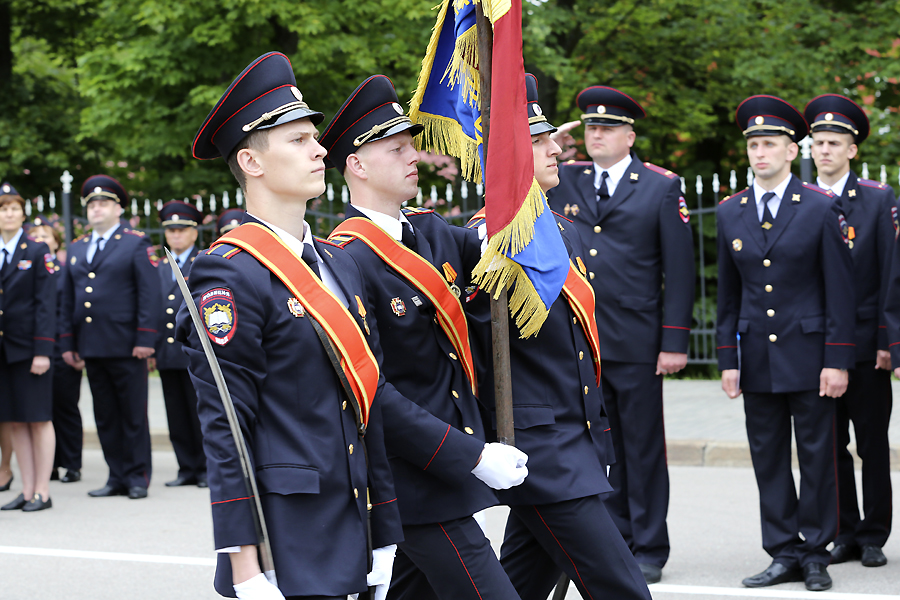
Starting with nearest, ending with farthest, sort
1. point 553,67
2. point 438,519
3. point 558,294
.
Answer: point 438,519 < point 558,294 < point 553,67

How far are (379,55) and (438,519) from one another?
12.7 meters

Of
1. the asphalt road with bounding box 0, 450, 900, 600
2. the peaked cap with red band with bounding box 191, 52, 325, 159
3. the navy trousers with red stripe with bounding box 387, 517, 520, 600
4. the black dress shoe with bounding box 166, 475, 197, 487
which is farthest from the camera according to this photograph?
the black dress shoe with bounding box 166, 475, 197, 487

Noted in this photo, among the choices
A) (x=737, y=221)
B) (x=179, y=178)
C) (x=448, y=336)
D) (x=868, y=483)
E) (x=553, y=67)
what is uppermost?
(x=553, y=67)

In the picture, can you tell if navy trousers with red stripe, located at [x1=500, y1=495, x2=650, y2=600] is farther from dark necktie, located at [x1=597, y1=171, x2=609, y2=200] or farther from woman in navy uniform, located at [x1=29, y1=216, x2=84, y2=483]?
woman in navy uniform, located at [x1=29, y1=216, x2=84, y2=483]

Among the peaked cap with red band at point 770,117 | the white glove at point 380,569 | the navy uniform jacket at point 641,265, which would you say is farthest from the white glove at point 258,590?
the peaked cap with red band at point 770,117

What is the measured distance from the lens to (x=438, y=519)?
3209 mm

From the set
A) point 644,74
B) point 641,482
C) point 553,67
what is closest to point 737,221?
point 641,482

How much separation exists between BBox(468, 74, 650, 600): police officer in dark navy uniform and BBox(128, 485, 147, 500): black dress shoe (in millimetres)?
4633

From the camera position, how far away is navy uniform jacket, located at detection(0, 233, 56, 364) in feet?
24.8

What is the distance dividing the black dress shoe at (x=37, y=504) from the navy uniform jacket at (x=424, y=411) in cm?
495

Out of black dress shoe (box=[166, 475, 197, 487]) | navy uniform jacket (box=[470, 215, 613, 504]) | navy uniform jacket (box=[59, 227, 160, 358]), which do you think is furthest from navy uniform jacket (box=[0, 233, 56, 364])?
navy uniform jacket (box=[470, 215, 613, 504])

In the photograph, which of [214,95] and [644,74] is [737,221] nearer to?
[214,95]

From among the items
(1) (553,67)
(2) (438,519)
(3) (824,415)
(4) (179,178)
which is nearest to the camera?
(2) (438,519)

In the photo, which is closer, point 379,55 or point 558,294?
point 558,294
